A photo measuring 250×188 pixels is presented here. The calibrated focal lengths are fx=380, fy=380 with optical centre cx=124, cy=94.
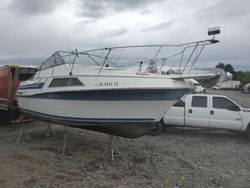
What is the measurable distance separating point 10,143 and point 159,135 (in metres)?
5.08

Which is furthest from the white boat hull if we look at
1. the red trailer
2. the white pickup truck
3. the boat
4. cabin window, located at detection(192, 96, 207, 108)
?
the red trailer

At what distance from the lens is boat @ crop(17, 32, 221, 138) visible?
8359 mm

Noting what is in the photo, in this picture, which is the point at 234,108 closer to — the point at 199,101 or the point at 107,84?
the point at 199,101

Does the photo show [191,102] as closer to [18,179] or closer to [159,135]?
[159,135]

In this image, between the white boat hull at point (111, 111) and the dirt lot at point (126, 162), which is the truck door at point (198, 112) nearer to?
the dirt lot at point (126, 162)

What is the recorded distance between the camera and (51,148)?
33.2 ft

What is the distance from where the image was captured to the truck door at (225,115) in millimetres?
12852

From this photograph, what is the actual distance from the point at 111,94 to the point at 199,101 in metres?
5.89

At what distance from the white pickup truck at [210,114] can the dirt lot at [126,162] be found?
0.58 m

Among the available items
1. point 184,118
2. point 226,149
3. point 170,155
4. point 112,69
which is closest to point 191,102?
point 184,118

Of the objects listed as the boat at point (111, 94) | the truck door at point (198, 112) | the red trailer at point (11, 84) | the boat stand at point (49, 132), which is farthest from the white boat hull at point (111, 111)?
the red trailer at point (11, 84)

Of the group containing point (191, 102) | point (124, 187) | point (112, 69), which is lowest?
point (124, 187)

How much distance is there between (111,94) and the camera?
841 cm

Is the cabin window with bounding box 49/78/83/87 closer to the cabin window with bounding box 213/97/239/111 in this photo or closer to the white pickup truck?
the white pickup truck
